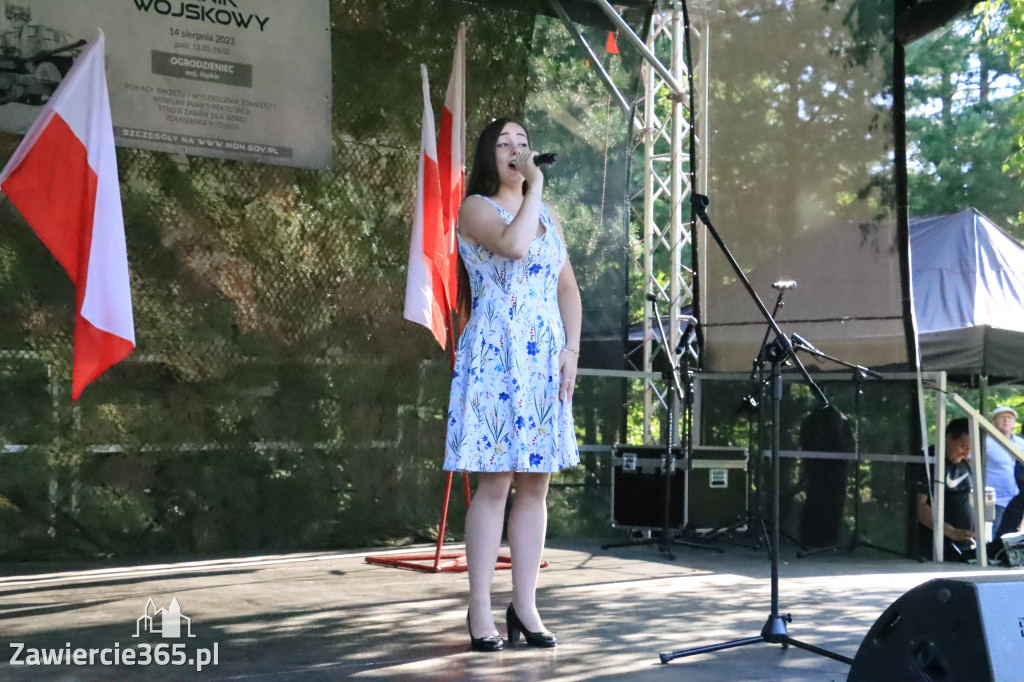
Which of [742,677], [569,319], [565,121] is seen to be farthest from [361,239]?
[742,677]

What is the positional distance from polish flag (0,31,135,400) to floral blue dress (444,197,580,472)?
5.07 feet

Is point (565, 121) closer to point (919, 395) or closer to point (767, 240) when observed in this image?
point (767, 240)

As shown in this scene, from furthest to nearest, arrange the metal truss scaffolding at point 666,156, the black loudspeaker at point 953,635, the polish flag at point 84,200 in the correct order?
the metal truss scaffolding at point 666,156
the polish flag at point 84,200
the black loudspeaker at point 953,635

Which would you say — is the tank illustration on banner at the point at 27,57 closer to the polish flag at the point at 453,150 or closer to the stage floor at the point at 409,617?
the polish flag at the point at 453,150

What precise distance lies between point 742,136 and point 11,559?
16.6ft

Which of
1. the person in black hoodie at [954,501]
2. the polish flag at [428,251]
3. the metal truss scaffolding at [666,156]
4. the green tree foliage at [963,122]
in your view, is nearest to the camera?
the polish flag at [428,251]

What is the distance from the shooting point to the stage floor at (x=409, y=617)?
3184 millimetres

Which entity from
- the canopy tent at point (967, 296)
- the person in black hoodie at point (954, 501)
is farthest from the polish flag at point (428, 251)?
the canopy tent at point (967, 296)

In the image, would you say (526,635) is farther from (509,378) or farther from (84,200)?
(84,200)

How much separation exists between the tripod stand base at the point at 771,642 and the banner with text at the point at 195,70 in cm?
392

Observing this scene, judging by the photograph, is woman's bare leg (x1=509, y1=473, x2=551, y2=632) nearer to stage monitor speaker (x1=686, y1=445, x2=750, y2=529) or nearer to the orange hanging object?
stage monitor speaker (x1=686, y1=445, x2=750, y2=529)
